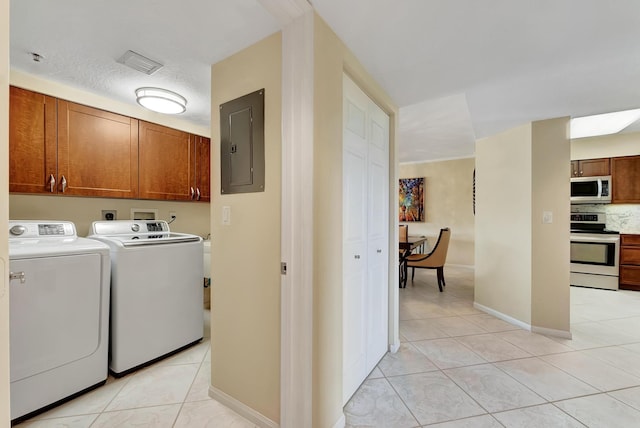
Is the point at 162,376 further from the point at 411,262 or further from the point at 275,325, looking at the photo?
the point at 411,262

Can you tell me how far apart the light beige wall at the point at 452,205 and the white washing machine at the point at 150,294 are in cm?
500

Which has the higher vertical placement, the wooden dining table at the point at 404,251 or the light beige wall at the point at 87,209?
the light beige wall at the point at 87,209

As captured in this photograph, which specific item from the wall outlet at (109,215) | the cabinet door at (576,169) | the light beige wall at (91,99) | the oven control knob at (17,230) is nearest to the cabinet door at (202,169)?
the light beige wall at (91,99)

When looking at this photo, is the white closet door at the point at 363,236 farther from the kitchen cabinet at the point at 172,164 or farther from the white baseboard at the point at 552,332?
the kitchen cabinet at the point at 172,164

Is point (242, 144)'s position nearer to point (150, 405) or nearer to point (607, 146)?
point (150, 405)

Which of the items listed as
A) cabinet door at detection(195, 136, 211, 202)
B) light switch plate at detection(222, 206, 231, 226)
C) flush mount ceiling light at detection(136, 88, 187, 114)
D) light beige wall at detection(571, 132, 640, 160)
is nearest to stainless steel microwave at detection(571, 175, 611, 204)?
light beige wall at detection(571, 132, 640, 160)

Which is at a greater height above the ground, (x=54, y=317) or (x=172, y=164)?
(x=172, y=164)

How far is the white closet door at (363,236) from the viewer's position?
5.51 ft

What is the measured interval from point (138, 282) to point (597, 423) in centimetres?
299

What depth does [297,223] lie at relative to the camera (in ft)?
4.31

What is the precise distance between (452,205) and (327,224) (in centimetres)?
519

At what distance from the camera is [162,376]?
198cm

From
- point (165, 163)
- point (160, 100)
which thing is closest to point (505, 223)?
point (160, 100)

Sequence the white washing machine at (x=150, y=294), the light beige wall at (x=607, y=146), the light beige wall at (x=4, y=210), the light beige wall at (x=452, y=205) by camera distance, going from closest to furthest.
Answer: the light beige wall at (x=4, y=210)
the white washing machine at (x=150, y=294)
the light beige wall at (x=607, y=146)
the light beige wall at (x=452, y=205)
